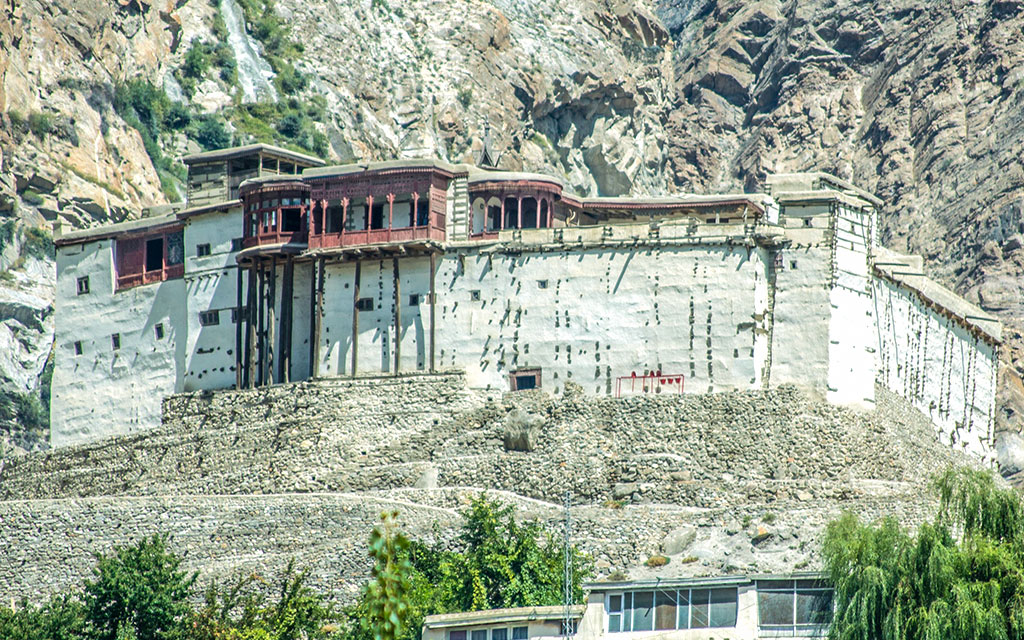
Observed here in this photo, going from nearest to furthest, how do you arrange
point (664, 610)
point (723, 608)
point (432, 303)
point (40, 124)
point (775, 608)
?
point (775, 608) → point (723, 608) → point (664, 610) → point (432, 303) → point (40, 124)

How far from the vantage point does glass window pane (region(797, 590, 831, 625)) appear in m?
50.8

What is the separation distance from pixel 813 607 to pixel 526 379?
73.4 feet

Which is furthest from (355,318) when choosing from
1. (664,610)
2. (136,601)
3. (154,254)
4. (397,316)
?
(664,610)

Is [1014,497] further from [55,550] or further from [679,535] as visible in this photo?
[55,550]

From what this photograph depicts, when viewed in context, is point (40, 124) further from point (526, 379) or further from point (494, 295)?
point (526, 379)

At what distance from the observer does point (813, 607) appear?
51094 mm

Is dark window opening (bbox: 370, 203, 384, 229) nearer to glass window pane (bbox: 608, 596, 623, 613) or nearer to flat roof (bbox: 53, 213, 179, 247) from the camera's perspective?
flat roof (bbox: 53, 213, 179, 247)

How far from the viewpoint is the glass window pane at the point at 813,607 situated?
50.8m

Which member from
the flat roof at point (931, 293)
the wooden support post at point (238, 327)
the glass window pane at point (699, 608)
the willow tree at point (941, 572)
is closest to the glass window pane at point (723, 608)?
the glass window pane at point (699, 608)

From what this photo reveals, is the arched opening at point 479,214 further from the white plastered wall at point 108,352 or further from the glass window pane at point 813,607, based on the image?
the glass window pane at point 813,607

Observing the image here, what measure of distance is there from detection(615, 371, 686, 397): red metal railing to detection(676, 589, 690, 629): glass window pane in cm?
1843

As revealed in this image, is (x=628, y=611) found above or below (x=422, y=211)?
below

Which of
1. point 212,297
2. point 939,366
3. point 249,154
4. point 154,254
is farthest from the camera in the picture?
point 154,254

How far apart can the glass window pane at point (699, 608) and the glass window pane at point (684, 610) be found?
84 millimetres
